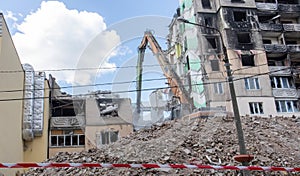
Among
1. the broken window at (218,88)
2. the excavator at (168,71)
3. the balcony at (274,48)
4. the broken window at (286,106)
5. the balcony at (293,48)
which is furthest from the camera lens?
the balcony at (293,48)

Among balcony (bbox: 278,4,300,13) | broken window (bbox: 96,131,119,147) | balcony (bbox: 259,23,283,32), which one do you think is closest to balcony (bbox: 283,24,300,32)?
balcony (bbox: 259,23,283,32)

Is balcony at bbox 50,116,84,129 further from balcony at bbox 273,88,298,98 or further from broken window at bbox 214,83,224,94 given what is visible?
balcony at bbox 273,88,298,98

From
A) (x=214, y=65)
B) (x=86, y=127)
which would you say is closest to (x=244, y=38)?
(x=214, y=65)

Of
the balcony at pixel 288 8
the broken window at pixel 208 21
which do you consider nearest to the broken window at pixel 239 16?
the broken window at pixel 208 21

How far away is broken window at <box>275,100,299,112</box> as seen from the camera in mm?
22844

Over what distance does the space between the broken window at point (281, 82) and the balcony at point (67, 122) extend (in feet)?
51.2

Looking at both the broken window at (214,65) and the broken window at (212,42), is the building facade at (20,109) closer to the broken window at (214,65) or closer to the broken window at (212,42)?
the broken window at (214,65)

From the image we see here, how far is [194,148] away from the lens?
12039 millimetres

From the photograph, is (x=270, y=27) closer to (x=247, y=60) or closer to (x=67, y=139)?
(x=247, y=60)

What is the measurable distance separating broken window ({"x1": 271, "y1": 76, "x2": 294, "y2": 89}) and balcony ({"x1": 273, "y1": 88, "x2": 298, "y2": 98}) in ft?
1.46

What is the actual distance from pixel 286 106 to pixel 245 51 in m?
5.48

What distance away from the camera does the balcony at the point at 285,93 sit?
906 inches

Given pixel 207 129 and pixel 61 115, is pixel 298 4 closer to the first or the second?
pixel 207 129

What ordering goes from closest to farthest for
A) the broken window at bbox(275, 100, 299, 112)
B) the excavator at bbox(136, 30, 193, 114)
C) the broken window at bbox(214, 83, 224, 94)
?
the excavator at bbox(136, 30, 193, 114) → the broken window at bbox(214, 83, 224, 94) → the broken window at bbox(275, 100, 299, 112)
